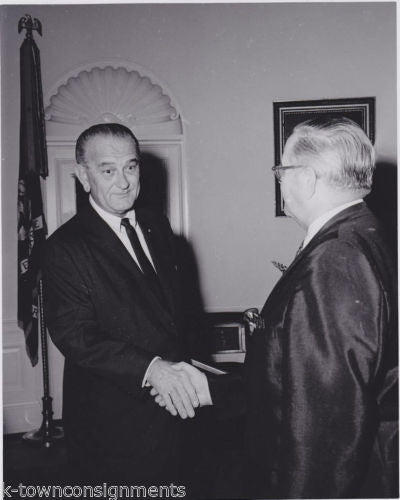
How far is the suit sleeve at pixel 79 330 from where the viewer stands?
1683 mm

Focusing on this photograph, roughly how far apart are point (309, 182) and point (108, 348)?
93 cm

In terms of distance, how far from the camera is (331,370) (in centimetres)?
116

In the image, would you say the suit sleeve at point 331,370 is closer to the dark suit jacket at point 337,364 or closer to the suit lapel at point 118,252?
the dark suit jacket at point 337,364

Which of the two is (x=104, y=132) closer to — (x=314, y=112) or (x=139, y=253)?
(x=139, y=253)

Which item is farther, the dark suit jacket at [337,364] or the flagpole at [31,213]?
the flagpole at [31,213]

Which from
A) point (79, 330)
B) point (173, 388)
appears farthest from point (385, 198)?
point (79, 330)

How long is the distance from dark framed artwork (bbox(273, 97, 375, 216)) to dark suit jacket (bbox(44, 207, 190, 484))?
249 cm

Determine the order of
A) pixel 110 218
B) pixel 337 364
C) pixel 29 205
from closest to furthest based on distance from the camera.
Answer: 1. pixel 337 364
2. pixel 110 218
3. pixel 29 205

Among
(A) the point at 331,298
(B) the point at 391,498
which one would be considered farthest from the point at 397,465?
(A) the point at 331,298

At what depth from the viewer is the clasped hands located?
5.53 feet

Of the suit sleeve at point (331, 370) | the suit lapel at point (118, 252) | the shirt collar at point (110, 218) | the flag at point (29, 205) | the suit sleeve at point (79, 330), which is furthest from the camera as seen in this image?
the flag at point (29, 205)

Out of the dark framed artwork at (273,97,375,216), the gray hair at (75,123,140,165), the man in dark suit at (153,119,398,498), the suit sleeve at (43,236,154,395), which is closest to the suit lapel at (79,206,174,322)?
the suit sleeve at (43,236,154,395)

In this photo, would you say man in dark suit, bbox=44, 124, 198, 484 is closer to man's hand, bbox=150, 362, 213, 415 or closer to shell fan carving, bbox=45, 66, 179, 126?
man's hand, bbox=150, 362, 213, 415

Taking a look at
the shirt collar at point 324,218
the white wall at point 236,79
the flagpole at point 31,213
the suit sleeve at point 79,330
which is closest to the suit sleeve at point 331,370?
the shirt collar at point 324,218
